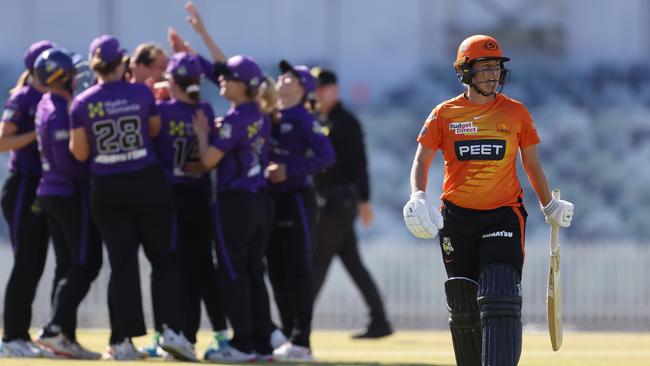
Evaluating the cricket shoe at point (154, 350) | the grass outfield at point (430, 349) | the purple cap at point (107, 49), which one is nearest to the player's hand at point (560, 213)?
the grass outfield at point (430, 349)

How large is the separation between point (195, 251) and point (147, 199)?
0.75 meters

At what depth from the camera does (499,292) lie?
665 centimetres

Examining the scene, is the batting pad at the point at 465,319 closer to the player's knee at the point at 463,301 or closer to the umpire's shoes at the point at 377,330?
the player's knee at the point at 463,301

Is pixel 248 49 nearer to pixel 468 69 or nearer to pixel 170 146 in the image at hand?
pixel 170 146

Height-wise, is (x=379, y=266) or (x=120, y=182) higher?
(x=120, y=182)

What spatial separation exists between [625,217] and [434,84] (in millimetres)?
4281

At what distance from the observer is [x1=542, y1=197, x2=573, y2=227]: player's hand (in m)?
7.01

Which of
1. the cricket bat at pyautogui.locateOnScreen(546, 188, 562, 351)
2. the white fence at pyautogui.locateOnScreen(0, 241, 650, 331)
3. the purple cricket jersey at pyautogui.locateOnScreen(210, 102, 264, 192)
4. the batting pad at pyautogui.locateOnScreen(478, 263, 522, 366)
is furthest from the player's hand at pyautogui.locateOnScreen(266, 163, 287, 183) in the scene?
the white fence at pyautogui.locateOnScreen(0, 241, 650, 331)

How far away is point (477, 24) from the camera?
26.1 meters

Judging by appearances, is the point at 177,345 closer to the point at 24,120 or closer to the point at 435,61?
the point at 24,120

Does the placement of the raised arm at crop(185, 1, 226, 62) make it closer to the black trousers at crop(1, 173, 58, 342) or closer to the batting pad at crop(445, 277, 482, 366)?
the black trousers at crop(1, 173, 58, 342)

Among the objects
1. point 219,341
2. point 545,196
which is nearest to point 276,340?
point 219,341

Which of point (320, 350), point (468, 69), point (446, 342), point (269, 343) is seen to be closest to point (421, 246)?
point (446, 342)

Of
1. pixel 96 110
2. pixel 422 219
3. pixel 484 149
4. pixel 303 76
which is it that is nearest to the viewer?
pixel 422 219
